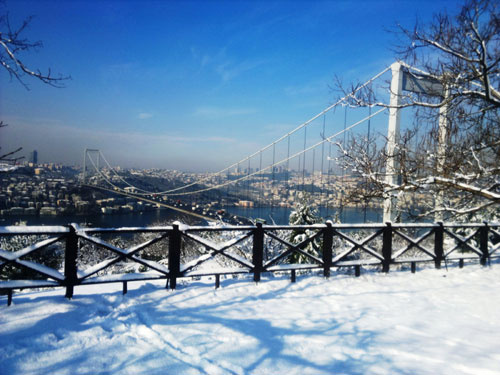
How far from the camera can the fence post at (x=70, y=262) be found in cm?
392

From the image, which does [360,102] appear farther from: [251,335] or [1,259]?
[1,259]

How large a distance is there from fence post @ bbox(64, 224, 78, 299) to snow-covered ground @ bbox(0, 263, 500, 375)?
201mm

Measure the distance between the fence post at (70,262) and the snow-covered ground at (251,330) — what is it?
20 centimetres

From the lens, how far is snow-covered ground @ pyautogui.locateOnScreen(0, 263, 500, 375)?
2.57 metres

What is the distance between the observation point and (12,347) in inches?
104

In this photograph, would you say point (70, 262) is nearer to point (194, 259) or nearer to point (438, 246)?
point (194, 259)

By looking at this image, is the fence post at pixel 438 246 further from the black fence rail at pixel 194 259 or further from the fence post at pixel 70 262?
the fence post at pixel 70 262

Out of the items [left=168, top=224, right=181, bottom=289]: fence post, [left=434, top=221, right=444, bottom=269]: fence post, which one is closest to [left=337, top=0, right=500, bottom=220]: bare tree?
[left=434, top=221, right=444, bottom=269]: fence post

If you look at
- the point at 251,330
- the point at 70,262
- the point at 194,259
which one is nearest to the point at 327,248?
the point at 194,259

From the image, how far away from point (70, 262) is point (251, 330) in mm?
2599

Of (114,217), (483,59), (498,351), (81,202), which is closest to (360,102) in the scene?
(483,59)

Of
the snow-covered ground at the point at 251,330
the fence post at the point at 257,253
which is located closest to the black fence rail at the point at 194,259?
the fence post at the point at 257,253

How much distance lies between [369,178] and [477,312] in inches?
129

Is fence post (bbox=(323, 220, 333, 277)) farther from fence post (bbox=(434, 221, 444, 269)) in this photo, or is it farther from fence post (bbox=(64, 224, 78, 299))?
fence post (bbox=(64, 224, 78, 299))
